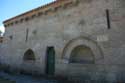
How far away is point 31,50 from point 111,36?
5.75 m

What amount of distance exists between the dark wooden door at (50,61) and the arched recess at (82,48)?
3.59 ft

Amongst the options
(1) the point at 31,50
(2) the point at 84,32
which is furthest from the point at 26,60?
(2) the point at 84,32

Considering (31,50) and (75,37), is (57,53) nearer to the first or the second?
(75,37)

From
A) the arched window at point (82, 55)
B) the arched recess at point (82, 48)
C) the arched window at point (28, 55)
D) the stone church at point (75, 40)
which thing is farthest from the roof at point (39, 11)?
the arched window at point (82, 55)

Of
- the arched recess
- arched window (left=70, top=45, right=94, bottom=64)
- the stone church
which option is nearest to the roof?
the stone church

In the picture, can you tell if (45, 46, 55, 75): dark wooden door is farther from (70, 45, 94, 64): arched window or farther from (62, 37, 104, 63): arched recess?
(70, 45, 94, 64): arched window

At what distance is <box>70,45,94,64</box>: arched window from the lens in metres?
7.02

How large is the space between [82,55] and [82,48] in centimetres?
36

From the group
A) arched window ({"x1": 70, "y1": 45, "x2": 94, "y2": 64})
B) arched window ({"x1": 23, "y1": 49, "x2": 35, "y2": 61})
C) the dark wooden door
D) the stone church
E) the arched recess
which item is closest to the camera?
the stone church

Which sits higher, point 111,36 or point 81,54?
point 111,36

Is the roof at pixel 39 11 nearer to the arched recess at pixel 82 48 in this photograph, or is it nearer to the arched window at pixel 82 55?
the arched recess at pixel 82 48

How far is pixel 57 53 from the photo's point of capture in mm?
8094

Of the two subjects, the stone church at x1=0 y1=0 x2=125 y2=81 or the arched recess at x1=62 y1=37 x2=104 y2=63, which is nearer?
the stone church at x1=0 y1=0 x2=125 y2=81

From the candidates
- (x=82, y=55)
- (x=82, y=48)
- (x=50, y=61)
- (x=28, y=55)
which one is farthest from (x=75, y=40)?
(x=28, y=55)
